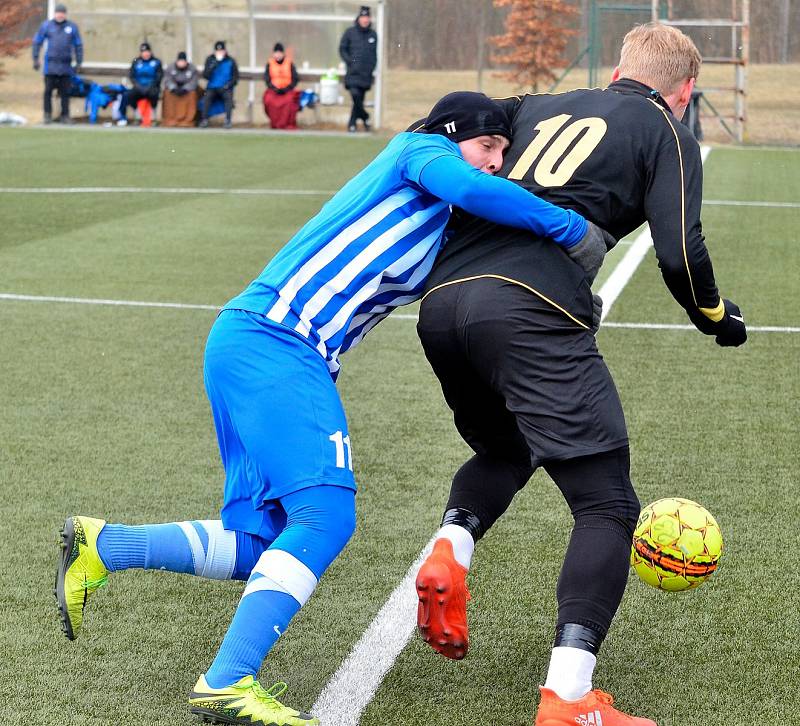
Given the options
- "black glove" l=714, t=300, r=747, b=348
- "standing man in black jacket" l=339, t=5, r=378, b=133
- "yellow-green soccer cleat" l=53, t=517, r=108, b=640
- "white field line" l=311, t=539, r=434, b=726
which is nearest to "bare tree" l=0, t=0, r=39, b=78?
"standing man in black jacket" l=339, t=5, r=378, b=133

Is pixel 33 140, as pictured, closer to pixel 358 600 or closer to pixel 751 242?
pixel 751 242

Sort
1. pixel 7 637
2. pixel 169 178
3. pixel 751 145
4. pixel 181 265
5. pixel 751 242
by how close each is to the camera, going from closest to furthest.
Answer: pixel 7 637 → pixel 181 265 → pixel 751 242 → pixel 169 178 → pixel 751 145

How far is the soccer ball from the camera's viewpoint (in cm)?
365

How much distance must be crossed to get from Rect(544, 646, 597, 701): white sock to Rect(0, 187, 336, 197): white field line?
12488mm

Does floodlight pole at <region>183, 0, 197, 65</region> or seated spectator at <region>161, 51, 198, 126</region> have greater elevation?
floodlight pole at <region>183, 0, 197, 65</region>

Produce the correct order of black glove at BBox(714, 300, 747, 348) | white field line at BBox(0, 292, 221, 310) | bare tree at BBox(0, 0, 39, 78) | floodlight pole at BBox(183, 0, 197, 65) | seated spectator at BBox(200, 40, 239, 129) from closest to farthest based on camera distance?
black glove at BBox(714, 300, 747, 348) → white field line at BBox(0, 292, 221, 310) → seated spectator at BBox(200, 40, 239, 129) → floodlight pole at BBox(183, 0, 197, 65) → bare tree at BBox(0, 0, 39, 78)

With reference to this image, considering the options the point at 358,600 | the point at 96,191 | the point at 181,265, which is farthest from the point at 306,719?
the point at 96,191

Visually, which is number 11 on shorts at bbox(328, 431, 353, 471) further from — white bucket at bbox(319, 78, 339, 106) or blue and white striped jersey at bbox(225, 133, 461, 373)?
white bucket at bbox(319, 78, 339, 106)

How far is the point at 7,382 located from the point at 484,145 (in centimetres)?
417

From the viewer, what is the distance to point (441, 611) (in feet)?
10.6

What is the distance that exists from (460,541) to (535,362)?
2.06 feet

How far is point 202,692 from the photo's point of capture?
10.1 ft

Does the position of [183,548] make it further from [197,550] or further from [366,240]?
[366,240]

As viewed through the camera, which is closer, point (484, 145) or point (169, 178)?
point (484, 145)
